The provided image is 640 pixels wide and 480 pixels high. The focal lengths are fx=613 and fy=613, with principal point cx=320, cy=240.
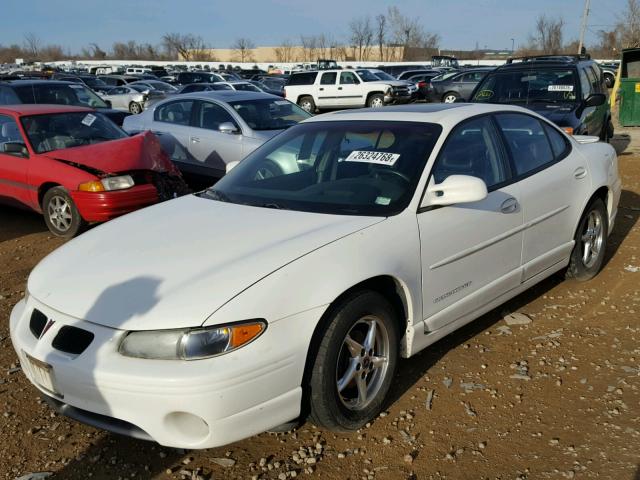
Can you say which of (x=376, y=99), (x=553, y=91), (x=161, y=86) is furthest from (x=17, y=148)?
(x=161, y=86)

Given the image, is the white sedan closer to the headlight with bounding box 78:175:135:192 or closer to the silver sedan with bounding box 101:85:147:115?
the headlight with bounding box 78:175:135:192

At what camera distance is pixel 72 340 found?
272 centimetres

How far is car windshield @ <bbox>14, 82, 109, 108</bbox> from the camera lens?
10.8 m

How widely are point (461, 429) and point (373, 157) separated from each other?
1.60 metres

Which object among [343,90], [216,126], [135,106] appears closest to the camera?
[216,126]

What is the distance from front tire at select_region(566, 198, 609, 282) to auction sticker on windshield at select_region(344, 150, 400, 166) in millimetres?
1985

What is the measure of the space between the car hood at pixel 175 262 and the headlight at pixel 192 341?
0.14 ft

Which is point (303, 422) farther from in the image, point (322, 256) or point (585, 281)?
point (585, 281)

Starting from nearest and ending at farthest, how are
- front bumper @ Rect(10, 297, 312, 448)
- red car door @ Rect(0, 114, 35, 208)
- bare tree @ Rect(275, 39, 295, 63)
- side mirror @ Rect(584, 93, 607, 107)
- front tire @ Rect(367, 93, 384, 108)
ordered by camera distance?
front bumper @ Rect(10, 297, 312, 448) < red car door @ Rect(0, 114, 35, 208) < side mirror @ Rect(584, 93, 607, 107) < front tire @ Rect(367, 93, 384, 108) < bare tree @ Rect(275, 39, 295, 63)

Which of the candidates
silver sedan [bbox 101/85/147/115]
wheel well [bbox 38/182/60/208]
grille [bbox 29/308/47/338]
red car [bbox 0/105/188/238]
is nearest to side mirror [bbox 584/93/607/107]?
red car [bbox 0/105/188/238]

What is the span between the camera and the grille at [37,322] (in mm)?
2910

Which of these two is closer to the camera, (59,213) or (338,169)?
(338,169)

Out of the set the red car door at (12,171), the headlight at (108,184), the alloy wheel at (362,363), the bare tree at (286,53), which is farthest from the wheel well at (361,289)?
the bare tree at (286,53)

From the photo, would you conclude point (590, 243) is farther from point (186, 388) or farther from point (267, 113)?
point (267, 113)
